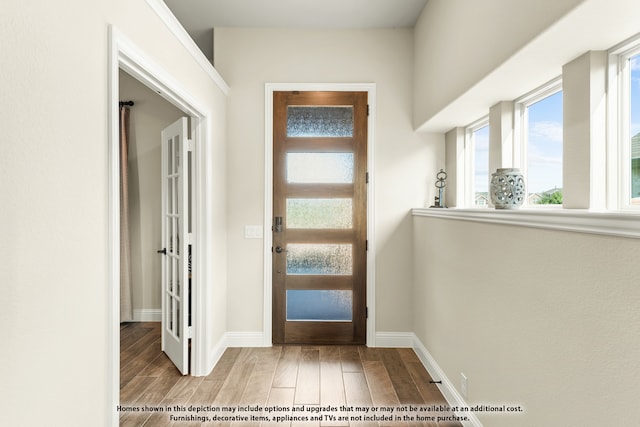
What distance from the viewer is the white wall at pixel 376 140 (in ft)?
11.0

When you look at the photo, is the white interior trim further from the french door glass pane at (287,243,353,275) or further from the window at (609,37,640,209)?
the window at (609,37,640,209)

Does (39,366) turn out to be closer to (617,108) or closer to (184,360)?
(184,360)

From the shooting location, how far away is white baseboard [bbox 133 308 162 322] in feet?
13.3

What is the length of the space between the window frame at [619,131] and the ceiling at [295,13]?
180 centimetres

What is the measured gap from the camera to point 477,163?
290 centimetres

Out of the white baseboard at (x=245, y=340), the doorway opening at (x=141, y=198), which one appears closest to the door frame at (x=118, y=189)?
the white baseboard at (x=245, y=340)

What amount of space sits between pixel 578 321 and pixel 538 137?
1.21 metres

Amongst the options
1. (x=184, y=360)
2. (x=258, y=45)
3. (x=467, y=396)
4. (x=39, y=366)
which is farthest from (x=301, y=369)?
(x=258, y=45)

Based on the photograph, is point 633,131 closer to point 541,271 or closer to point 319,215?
point 541,271

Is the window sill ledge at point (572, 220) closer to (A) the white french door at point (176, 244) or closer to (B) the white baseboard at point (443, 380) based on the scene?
(B) the white baseboard at point (443, 380)

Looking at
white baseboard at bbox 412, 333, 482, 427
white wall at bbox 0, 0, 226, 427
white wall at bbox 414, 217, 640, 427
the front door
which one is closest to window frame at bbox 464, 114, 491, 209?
white wall at bbox 414, 217, 640, 427

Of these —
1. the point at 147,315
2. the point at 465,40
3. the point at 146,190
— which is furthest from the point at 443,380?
the point at 146,190

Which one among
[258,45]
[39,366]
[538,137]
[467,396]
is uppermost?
[258,45]

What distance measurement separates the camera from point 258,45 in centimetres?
335
